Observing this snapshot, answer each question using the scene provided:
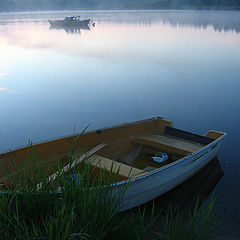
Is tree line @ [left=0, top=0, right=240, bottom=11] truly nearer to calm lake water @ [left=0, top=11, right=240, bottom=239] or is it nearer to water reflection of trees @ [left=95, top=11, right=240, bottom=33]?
water reflection of trees @ [left=95, top=11, right=240, bottom=33]

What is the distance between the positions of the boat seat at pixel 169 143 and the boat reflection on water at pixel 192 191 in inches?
23.2

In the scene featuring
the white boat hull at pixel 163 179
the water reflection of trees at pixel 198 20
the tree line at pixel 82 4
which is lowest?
the white boat hull at pixel 163 179

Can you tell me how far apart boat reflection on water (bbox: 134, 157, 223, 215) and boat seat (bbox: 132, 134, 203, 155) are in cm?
59

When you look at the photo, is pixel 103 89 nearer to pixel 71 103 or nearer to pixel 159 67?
pixel 71 103

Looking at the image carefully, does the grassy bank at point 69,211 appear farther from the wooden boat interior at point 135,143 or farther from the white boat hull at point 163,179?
the wooden boat interior at point 135,143

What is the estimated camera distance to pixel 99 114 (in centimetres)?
986

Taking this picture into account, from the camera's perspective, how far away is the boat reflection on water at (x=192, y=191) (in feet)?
17.9

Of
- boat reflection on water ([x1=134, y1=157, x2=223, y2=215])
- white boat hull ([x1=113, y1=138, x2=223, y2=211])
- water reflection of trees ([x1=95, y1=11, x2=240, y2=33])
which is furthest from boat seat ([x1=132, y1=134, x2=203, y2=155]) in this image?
water reflection of trees ([x1=95, y1=11, x2=240, y2=33])

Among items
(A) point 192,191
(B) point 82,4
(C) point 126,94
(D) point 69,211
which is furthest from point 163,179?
(B) point 82,4

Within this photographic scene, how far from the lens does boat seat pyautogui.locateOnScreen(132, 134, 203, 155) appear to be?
6.12 meters

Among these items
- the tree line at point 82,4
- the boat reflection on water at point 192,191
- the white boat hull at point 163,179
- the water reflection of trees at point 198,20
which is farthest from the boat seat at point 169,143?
the tree line at point 82,4

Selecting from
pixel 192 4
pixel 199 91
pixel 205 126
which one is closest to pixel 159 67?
pixel 199 91

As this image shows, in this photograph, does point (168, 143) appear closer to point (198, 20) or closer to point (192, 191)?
point (192, 191)

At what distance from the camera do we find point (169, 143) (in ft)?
20.8
